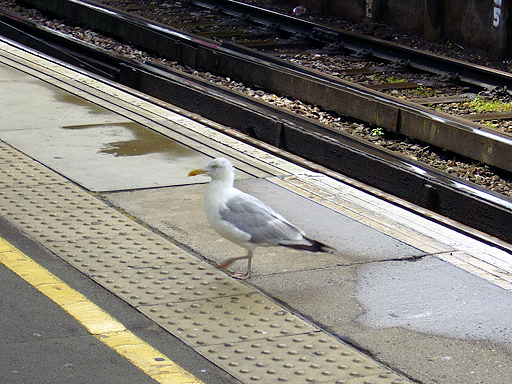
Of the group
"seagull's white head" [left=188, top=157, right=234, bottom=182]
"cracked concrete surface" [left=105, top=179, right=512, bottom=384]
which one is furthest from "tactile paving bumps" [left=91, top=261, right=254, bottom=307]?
"seagull's white head" [left=188, top=157, right=234, bottom=182]

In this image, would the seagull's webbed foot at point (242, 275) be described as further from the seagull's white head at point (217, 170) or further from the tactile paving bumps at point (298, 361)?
the tactile paving bumps at point (298, 361)

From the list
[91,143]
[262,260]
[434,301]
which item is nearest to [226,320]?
[262,260]

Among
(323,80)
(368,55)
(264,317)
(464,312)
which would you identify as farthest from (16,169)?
(368,55)

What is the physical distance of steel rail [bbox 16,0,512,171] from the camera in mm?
7488

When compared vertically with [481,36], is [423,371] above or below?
below

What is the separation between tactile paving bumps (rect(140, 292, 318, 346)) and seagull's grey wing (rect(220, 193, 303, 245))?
0.35 meters

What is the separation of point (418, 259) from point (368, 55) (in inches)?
275

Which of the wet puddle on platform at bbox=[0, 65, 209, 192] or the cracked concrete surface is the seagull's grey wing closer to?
the cracked concrete surface

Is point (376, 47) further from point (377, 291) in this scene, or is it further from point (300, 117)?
point (377, 291)

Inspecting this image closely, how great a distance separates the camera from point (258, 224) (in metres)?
4.62

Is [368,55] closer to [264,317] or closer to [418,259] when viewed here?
[418,259]

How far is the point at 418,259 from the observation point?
511 cm

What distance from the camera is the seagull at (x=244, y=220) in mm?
4594

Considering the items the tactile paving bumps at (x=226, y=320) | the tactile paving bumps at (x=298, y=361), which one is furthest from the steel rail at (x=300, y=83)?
the tactile paving bumps at (x=298, y=361)
